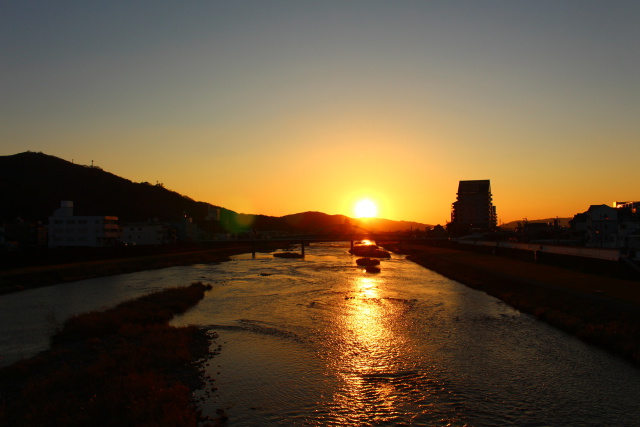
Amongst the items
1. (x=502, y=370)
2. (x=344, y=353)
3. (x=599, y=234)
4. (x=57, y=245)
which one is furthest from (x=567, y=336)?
(x=57, y=245)

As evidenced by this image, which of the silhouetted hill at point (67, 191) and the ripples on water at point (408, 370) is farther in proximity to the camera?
the silhouetted hill at point (67, 191)

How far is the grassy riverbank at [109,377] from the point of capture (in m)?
9.35

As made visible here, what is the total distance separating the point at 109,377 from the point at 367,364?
7.69 meters

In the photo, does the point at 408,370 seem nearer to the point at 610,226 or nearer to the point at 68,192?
the point at 610,226

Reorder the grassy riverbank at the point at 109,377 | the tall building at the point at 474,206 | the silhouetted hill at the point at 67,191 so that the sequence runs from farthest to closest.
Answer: the tall building at the point at 474,206 → the silhouetted hill at the point at 67,191 → the grassy riverbank at the point at 109,377

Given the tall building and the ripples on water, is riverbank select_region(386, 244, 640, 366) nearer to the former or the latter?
the ripples on water

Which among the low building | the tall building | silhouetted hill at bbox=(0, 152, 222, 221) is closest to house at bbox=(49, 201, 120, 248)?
the low building

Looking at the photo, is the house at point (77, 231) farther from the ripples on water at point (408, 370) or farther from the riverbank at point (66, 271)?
the ripples on water at point (408, 370)

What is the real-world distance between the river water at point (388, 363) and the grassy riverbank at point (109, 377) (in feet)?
3.08

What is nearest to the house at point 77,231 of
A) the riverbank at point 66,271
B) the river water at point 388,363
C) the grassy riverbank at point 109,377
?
the riverbank at point 66,271

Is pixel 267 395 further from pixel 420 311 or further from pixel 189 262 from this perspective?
pixel 189 262

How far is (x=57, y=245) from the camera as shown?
73.4m

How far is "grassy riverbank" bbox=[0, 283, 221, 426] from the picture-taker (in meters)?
9.35

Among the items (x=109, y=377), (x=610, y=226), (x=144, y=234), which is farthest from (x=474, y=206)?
(x=109, y=377)
